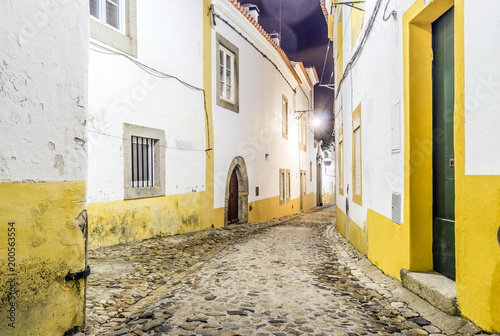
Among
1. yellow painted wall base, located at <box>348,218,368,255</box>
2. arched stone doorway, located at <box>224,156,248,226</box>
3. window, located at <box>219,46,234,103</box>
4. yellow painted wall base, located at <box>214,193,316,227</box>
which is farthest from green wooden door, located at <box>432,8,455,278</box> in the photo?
arched stone doorway, located at <box>224,156,248,226</box>

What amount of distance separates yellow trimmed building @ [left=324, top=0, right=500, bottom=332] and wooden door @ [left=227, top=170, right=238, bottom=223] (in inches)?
224

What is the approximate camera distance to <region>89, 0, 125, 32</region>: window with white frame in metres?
6.60

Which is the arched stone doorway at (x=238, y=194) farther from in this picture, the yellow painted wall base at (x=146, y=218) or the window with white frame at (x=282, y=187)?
the window with white frame at (x=282, y=187)

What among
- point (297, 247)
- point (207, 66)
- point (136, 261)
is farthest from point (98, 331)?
point (207, 66)

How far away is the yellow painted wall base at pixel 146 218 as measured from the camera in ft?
20.8

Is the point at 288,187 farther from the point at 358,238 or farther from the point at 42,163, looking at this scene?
the point at 42,163

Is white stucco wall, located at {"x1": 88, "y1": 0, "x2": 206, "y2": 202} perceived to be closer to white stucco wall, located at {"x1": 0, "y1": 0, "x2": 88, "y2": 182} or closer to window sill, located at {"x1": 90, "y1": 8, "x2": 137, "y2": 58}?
window sill, located at {"x1": 90, "y1": 8, "x2": 137, "y2": 58}

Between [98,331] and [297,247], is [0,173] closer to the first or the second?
[98,331]

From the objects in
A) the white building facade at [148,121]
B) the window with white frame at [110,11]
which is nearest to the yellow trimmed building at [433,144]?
the white building facade at [148,121]

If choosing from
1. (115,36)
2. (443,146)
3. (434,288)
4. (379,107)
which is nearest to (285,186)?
(115,36)

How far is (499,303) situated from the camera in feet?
8.55

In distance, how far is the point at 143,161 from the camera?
7613mm

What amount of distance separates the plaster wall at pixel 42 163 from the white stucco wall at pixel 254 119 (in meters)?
7.15

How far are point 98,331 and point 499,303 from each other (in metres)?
2.95
